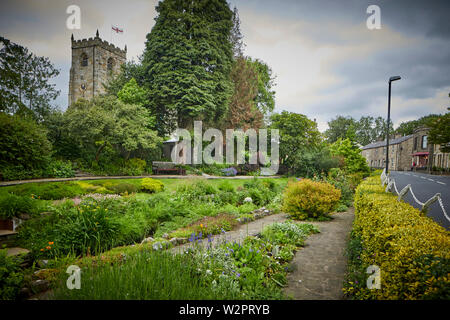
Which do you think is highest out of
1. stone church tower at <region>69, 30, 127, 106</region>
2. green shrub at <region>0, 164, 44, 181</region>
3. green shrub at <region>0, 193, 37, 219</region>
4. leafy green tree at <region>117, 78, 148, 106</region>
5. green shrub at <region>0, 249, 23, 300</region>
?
stone church tower at <region>69, 30, 127, 106</region>

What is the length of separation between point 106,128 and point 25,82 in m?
8.83

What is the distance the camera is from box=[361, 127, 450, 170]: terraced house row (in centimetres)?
2728

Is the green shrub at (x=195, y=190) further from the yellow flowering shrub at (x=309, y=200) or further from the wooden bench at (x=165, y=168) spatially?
the wooden bench at (x=165, y=168)

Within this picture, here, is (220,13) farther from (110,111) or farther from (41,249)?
(41,249)

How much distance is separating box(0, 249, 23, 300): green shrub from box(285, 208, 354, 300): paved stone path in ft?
11.5

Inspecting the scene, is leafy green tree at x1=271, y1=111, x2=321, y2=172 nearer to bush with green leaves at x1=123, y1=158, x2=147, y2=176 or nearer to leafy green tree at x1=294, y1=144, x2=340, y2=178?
leafy green tree at x1=294, y1=144, x2=340, y2=178

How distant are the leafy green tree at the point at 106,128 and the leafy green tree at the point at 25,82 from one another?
10.6 ft

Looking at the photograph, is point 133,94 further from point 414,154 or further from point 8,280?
point 414,154

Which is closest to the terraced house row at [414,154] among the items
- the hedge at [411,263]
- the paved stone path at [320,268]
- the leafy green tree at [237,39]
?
the leafy green tree at [237,39]

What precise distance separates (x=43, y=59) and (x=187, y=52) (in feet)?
41.1

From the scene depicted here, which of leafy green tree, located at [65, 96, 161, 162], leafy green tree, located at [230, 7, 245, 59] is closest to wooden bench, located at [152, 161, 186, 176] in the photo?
leafy green tree, located at [65, 96, 161, 162]

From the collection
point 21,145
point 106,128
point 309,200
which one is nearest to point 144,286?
point 309,200

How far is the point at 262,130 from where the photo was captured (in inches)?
808
